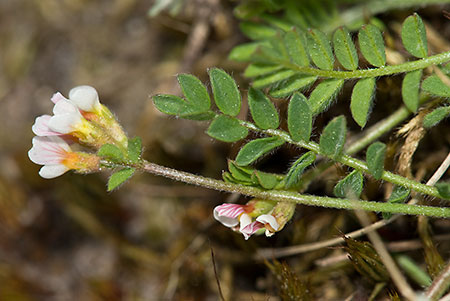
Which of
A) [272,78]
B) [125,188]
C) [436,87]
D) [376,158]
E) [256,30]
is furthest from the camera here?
[125,188]

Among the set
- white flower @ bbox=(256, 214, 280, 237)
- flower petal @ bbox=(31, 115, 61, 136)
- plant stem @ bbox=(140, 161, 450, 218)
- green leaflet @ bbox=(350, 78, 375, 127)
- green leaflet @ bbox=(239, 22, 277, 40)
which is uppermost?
green leaflet @ bbox=(239, 22, 277, 40)

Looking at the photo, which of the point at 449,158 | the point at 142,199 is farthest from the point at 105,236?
the point at 449,158

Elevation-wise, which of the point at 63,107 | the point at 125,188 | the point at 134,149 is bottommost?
the point at 125,188

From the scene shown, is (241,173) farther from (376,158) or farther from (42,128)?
(42,128)

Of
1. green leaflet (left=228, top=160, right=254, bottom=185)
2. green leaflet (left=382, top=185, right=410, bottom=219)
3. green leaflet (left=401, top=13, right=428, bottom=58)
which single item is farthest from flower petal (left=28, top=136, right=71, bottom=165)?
green leaflet (left=401, top=13, right=428, bottom=58)

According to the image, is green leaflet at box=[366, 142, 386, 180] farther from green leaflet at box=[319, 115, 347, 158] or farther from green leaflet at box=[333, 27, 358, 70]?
green leaflet at box=[333, 27, 358, 70]

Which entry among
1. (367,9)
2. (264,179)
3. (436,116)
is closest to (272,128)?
(264,179)
